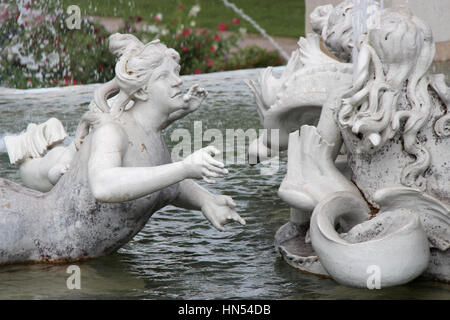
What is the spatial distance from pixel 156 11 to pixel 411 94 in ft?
34.7

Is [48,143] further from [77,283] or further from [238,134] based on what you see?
[238,134]

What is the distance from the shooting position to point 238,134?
6.42 meters

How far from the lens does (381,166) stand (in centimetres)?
338

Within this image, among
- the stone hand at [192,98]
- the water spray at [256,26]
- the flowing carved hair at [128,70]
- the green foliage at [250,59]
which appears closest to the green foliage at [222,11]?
the water spray at [256,26]

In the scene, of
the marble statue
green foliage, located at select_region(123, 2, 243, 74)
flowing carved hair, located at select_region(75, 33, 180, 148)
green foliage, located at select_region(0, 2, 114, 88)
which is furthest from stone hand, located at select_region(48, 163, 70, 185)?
green foliage, located at select_region(123, 2, 243, 74)

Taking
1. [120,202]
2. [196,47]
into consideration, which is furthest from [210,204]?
[196,47]

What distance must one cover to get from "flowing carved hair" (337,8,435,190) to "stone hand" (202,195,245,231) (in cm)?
60

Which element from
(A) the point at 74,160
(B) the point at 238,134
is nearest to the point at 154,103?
(A) the point at 74,160

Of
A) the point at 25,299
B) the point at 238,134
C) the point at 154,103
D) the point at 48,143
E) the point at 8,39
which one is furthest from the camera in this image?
the point at 8,39

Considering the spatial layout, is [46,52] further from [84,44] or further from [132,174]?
[132,174]

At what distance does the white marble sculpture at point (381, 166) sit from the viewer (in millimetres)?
3123

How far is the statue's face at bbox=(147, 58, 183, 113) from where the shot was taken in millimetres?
3559

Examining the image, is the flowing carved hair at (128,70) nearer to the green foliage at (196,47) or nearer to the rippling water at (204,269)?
the rippling water at (204,269)

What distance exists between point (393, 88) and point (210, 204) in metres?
0.90
